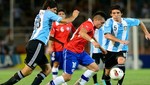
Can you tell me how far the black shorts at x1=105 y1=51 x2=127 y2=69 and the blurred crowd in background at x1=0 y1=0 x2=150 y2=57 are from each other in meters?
14.3

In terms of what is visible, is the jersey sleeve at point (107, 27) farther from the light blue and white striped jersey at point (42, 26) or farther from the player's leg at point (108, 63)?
the light blue and white striped jersey at point (42, 26)

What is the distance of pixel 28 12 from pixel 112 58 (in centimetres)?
Answer: 1633

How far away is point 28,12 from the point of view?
3041cm

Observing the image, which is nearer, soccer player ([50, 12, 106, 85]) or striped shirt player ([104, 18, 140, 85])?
soccer player ([50, 12, 106, 85])

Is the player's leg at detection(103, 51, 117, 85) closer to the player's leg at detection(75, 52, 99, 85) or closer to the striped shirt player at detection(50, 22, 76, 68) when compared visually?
the player's leg at detection(75, 52, 99, 85)

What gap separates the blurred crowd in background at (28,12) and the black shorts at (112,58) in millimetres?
14349

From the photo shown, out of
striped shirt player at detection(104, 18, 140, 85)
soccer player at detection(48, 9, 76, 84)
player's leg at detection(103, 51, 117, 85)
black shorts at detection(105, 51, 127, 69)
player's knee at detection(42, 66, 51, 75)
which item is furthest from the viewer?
soccer player at detection(48, 9, 76, 84)

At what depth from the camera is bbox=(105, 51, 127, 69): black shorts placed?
46.4 ft

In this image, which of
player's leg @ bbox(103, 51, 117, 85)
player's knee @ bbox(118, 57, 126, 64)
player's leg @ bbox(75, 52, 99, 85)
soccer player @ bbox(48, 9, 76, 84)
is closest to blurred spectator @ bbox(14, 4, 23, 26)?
soccer player @ bbox(48, 9, 76, 84)

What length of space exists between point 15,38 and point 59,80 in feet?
55.0

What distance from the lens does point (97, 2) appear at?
2998 centimetres

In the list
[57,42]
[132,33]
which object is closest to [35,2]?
[132,33]

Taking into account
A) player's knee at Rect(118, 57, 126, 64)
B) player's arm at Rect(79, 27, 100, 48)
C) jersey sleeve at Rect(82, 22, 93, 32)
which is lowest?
player's knee at Rect(118, 57, 126, 64)

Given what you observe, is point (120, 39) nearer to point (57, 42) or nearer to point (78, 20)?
point (57, 42)
